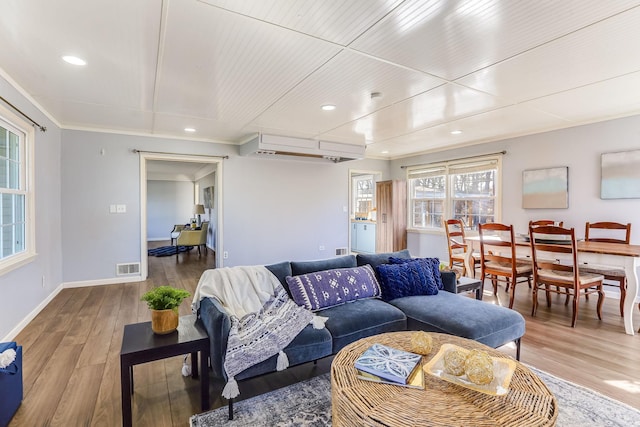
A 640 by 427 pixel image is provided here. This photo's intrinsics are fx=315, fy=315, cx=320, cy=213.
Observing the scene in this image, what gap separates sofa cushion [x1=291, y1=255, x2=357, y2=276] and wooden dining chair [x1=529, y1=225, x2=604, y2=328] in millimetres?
2037

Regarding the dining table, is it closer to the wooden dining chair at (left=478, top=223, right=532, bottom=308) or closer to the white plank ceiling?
the wooden dining chair at (left=478, top=223, right=532, bottom=308)

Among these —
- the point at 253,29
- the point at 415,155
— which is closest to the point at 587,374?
the point at 253,29

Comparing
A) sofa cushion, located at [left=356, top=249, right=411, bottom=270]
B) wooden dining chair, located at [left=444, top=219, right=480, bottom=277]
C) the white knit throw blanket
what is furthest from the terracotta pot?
wooden dining chair, located at [left=444, top=219, right=480, bottom=277]

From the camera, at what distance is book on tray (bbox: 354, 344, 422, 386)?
139cm

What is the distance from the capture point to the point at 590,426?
5.62 ft

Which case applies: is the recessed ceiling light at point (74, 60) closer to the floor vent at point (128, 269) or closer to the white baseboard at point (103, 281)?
the floor vent at point (128, 269)

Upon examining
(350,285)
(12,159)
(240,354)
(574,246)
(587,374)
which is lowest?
(587,374)

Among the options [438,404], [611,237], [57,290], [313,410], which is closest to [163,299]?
[313,410]

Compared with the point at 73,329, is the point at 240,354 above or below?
above

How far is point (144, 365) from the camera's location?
240 centimetres

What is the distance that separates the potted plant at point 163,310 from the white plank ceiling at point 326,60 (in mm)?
1659

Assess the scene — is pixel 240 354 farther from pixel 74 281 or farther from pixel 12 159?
pixel 74 281

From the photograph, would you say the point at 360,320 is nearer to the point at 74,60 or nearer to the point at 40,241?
the point at 74,60

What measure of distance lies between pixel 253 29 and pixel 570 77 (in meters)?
2.74
